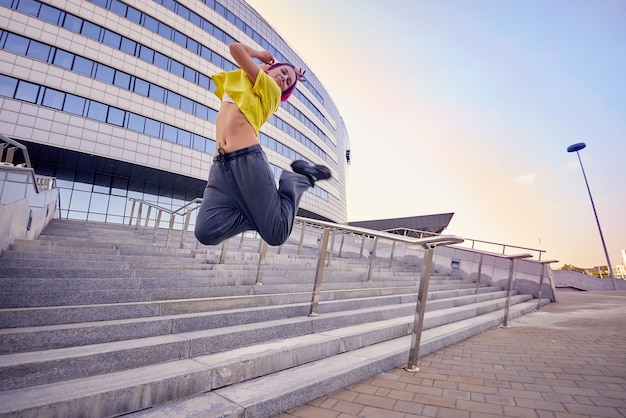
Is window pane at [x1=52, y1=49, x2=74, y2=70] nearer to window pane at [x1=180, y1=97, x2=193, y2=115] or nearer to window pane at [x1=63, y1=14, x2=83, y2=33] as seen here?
window pane at [x1=63, y1=14, x2=83, y2=33]

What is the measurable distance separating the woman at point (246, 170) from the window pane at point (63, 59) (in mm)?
22737

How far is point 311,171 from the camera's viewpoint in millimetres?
2400

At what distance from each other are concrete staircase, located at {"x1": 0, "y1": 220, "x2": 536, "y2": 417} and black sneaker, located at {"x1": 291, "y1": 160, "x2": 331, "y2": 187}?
144 cm

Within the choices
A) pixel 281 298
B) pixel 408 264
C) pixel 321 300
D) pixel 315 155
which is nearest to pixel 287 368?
pixel 281 298

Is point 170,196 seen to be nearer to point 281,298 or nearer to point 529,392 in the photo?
point 281,298

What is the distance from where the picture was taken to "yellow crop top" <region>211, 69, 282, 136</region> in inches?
81.0

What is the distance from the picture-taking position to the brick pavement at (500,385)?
86.7 inches

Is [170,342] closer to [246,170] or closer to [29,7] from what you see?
[246,170]

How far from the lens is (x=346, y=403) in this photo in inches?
89.5

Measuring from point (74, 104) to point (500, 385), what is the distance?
23622 mm

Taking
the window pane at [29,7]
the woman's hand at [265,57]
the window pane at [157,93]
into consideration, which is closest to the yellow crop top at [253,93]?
the woman's hand at [265,57]

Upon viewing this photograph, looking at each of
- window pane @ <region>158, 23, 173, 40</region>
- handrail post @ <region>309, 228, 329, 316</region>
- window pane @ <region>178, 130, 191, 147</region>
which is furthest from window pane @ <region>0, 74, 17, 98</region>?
handrail post @ <region>309, 228, 329, 316</region>

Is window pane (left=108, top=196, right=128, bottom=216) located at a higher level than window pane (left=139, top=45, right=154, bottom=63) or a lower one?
lower

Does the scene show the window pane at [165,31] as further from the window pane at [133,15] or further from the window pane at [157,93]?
the window pane at [157,93]
